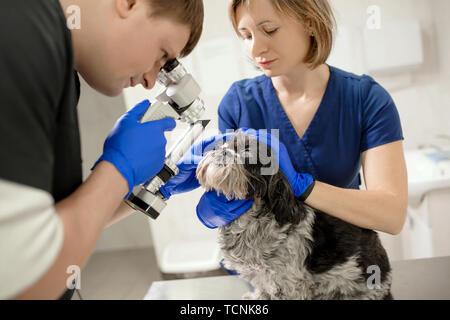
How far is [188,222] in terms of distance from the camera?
2402 millimetres

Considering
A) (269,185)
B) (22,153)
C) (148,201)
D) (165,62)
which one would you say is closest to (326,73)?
(269,185)

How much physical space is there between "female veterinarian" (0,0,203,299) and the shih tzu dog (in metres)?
0.24

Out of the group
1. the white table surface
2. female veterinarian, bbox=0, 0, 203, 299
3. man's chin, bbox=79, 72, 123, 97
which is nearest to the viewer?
female veterinarian, bbox=0, 0, 203, 299

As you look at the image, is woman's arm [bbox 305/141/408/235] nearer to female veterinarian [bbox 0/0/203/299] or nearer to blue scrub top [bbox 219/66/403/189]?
blue scrub top [bbox 219/66/403/189]

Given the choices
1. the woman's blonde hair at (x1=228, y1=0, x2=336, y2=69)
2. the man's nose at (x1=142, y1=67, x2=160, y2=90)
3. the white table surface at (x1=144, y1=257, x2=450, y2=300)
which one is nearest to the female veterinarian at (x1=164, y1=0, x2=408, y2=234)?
the woman's blonde hair at (x1=228, y1=0, x2=336, y2=69)

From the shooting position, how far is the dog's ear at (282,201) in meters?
1.05

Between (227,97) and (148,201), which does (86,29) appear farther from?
(227,97)

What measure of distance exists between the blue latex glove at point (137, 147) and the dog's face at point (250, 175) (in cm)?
19

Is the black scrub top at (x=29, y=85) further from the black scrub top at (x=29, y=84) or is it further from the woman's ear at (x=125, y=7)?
the woman's ear at (x=125, y=7)

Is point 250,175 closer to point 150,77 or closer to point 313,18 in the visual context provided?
point 150,77

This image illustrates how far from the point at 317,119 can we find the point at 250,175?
0.39 meters

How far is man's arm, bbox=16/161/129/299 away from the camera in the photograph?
0.58 m

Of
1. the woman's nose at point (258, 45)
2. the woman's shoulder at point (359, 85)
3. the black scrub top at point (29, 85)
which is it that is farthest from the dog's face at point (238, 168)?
the black scrub top at point (29, 85)
